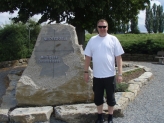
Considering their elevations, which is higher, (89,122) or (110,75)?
(110,75)

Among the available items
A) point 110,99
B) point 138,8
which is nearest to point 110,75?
point 110,99

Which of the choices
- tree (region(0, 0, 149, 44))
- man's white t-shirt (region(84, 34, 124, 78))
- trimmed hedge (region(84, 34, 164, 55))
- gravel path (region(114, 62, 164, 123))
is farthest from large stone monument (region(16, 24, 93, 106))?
trimmed hedge (region(84, 34, 164, 55))

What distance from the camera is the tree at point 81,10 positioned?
8820mm

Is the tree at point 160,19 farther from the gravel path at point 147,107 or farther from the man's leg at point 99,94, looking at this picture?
the man's leg at point 99,94

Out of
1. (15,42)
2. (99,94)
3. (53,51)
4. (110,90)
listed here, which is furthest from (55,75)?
(15,42)

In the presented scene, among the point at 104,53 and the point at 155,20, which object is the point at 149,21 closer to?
the point at 155,20

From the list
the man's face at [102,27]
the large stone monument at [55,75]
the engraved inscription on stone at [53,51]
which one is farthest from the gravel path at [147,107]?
the man's face at [102,27]

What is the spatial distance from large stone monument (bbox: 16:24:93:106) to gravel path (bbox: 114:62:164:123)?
0.89m

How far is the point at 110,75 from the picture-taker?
12.8ft

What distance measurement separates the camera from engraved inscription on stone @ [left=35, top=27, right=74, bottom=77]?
16.5ft

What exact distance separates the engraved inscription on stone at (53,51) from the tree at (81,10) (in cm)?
340

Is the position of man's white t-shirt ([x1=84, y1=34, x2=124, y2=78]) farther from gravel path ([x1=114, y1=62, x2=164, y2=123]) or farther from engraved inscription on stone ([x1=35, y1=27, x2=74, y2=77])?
engraved inscription on stone ([x1=35, y1=27, x2=74, y2=77])

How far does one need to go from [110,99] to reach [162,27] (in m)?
61.8

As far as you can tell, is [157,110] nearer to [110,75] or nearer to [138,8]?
[110,75]
